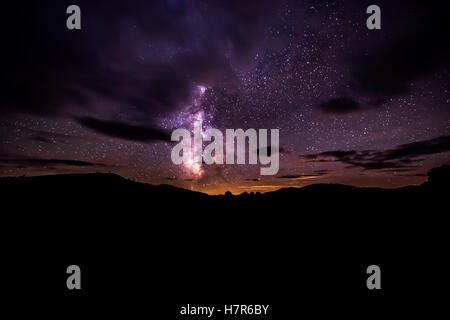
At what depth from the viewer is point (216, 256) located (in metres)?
10.2

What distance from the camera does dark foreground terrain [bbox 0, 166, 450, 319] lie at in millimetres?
7125

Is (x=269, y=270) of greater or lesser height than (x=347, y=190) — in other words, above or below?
below

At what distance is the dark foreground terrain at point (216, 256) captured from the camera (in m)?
7.12

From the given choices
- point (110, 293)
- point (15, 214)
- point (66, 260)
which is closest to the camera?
point (110, 293)

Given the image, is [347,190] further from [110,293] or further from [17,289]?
[17,289]

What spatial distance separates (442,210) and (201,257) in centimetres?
1668
